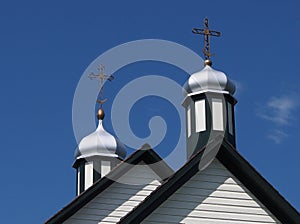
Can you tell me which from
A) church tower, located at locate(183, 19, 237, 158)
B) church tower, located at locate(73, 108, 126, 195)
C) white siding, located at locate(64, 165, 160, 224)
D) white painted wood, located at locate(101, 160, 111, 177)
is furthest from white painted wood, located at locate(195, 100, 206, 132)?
white painted wood, located at locate(101, 160, 111, 177)

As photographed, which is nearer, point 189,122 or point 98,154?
point 189,122

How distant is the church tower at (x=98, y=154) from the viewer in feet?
87.6

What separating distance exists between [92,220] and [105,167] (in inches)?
267

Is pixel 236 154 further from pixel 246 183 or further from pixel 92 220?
pixel 92 220

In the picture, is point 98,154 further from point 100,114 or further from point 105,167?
point 100,114

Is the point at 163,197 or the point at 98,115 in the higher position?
the point at 98,115

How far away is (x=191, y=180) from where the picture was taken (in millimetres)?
15125

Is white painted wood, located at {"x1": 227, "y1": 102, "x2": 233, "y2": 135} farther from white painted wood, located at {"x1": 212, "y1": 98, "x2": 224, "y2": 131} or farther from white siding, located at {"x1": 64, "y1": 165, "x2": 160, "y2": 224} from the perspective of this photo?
white siding, located at {"x1": 64, "y1": 165, "x2": 160, "y2": 224}

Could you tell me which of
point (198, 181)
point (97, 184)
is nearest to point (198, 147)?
point (97, 184)

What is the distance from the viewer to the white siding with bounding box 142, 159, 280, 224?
14.8 meters

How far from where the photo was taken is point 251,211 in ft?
49.2

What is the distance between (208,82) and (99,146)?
19.7ft

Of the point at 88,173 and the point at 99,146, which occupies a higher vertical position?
the point at 99,146

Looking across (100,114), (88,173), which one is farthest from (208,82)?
(88,173)
